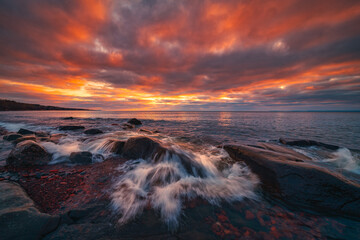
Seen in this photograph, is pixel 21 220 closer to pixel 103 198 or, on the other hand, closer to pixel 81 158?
pixel 103 198

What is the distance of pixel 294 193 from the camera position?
3799 millimetres

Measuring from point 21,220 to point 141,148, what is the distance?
14.6 ft

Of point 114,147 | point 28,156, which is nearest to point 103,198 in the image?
point 114,147

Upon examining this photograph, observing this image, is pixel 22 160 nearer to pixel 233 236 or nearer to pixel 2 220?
pixel 2 220

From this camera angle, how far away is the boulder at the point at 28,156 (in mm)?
5139

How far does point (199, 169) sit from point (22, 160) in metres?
7.05

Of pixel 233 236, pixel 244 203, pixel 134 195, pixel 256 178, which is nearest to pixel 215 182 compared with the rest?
pixel 244 203

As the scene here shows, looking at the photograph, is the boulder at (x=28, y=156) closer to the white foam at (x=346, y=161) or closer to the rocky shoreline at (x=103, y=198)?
the rocky shoreline at (x=103, y=198)

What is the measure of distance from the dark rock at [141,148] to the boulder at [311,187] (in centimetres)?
436

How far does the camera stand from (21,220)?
2.35m

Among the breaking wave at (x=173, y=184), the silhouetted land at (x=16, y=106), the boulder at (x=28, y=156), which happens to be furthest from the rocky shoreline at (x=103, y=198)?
the silhouetted land at (x=16, y=106)

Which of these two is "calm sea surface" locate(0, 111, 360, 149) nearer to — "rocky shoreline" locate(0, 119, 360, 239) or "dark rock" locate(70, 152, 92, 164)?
"rocky shoreline" locate(0, 119, 360, 239)

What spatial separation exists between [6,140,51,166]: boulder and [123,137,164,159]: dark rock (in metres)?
3.24

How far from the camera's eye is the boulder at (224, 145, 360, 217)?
11.2ft
